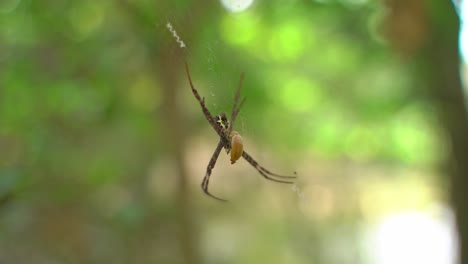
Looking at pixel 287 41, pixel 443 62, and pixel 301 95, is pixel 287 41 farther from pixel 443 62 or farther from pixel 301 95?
pixel 443 62

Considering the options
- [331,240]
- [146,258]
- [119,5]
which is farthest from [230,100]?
[331,240]

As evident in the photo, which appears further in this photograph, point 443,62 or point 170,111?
point 170,111

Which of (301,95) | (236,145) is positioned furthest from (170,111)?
(301,95)

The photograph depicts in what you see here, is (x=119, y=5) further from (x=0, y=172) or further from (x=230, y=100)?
(x=230, y=100)

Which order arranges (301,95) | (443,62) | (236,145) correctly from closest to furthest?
(236,145), (443,62), (301,95)

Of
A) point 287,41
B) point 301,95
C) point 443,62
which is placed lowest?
point 301,95

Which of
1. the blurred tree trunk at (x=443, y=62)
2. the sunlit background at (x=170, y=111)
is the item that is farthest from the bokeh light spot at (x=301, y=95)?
the blurred tree trunk at (x=443, y=62)
